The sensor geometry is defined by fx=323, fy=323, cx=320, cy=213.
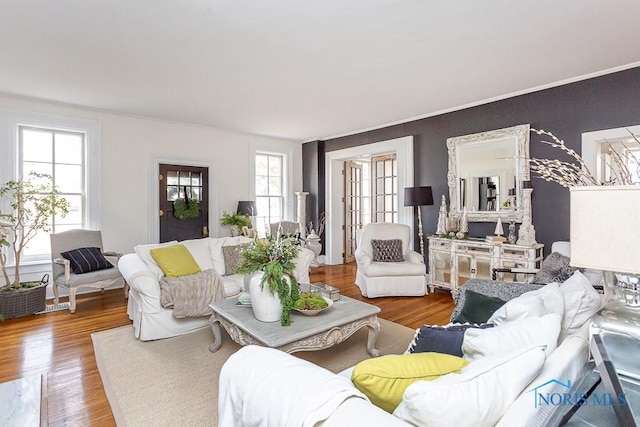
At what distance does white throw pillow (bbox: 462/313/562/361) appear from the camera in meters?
1.20

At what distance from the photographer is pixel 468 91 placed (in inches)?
155

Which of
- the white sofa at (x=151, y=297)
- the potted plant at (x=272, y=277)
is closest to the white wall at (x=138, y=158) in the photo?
the white sofa at (x=151, y=297)

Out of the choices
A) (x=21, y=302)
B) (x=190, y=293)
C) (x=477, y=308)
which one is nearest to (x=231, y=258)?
(x=190, y=293)

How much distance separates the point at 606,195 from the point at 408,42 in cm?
218

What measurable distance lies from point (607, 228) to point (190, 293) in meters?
3.04

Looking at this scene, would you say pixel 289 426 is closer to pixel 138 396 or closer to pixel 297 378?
pixel 297 378

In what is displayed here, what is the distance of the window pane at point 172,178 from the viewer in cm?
529

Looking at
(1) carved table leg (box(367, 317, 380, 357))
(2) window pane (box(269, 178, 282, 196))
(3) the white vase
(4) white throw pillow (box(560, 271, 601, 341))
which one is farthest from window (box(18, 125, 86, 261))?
(4) white throw pillow (box(560, 271, 601, 341))

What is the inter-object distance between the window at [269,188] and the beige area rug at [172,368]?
345cm

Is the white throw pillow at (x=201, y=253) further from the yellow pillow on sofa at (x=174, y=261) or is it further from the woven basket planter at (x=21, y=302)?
the woven basket planter at (x=21, y=302)

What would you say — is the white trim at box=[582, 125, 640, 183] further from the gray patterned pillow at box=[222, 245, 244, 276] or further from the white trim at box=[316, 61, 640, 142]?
the gray patterned pillow at box=[222, 245, 244, 276]

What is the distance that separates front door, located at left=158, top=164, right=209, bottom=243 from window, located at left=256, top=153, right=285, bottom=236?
3.45 feet

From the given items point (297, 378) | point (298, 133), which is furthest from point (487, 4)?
point (298, 133)

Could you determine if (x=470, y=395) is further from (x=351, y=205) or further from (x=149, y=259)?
(x=351, y=205)
